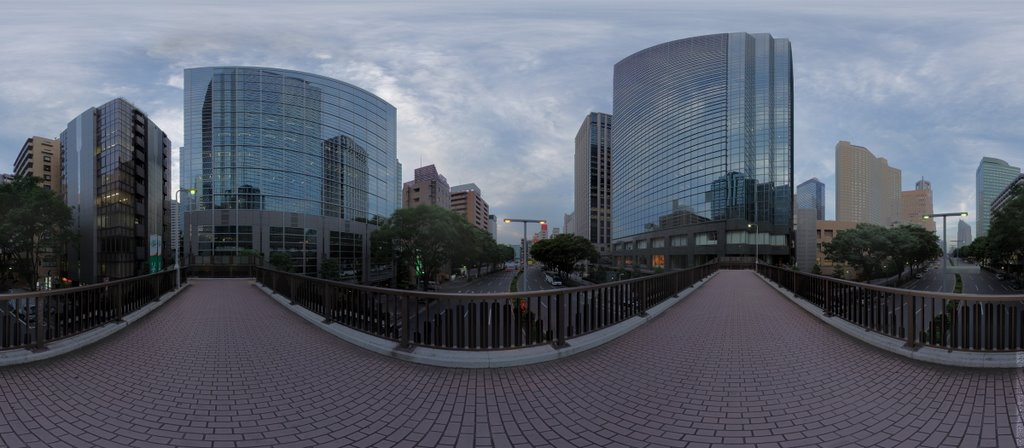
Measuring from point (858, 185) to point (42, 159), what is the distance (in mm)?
191257

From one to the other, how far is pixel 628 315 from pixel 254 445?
249 inches

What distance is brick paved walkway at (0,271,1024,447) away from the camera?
11.3ft

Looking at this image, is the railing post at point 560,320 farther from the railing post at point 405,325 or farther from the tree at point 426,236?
the tree at point 426,236

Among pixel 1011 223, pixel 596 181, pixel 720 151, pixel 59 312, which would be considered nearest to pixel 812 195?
pixel 596 181

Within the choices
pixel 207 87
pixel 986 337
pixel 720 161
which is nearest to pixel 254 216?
pixel 207 87

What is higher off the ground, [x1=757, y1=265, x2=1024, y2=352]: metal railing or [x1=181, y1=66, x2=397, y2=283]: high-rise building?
[x1=181, y1=66, x2=397, y2=283]: high-rise building

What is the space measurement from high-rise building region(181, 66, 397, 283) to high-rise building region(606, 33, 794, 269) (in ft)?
167

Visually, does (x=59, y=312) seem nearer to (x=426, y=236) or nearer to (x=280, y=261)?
(x=426, y=236)

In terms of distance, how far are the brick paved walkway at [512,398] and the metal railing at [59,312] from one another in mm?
539

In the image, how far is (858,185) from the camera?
121 meters

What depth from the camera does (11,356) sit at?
5109mm

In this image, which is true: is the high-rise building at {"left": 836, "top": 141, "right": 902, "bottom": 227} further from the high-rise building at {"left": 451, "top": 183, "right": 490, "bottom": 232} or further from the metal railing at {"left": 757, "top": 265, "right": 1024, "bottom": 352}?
the metal railing at {"left": 757, "top": 265, "right": 1024, "bottom": 352}

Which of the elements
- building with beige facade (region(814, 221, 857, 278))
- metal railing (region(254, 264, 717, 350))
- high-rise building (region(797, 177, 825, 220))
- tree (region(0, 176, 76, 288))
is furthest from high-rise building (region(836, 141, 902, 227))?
tree (region(0, 176, 76, 288))

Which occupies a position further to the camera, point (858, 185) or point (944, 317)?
point (858, 185)
